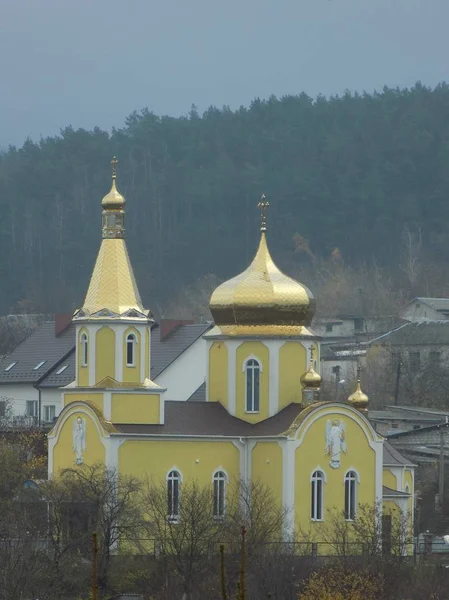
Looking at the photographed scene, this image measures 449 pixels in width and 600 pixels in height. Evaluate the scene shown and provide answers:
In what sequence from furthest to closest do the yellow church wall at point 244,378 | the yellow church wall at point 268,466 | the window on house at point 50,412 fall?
the window on house at point 50,412
the yellow church wall at point 244,378
the yellow church wall at point 268,466

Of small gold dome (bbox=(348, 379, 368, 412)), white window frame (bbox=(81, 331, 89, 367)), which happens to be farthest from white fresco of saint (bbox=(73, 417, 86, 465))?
small gold dome (bbox=(348, 379, 368, 412))

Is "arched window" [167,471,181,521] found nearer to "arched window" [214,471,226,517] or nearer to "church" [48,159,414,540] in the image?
"church" [48,159,414,540]

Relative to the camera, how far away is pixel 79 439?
53.4 metres

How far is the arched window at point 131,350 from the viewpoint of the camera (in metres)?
53.3

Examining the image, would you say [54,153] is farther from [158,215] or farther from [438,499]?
[438,499]

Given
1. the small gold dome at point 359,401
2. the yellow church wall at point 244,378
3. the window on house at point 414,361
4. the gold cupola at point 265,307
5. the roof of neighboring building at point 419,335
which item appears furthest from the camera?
the roof of neighboring building at point 419,335

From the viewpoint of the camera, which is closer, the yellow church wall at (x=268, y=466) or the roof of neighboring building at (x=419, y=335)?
the yellow church wall at (x=268, y=466)

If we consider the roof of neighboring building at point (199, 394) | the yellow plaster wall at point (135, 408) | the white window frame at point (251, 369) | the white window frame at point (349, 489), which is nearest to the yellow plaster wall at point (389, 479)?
the white window frame at point (349, 489)

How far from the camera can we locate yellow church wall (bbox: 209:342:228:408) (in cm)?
5519

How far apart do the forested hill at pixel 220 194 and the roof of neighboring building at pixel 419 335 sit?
34.6 meters

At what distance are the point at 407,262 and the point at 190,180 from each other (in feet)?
55.1

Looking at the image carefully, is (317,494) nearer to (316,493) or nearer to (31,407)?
(316,493)

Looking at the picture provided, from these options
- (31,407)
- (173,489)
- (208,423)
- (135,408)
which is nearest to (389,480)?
(208,423)

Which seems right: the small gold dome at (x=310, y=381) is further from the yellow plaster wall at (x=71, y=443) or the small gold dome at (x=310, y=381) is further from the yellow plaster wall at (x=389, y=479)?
the yellow plaster wall at (x=71, y=443)
